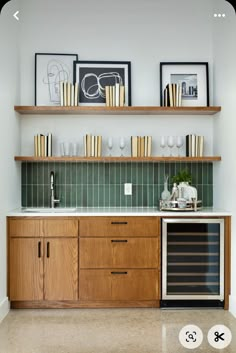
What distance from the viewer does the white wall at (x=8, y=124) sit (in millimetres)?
3883

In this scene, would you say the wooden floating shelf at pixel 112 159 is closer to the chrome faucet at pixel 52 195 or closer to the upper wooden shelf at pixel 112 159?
the upper wooden shelf at pixel 112 159

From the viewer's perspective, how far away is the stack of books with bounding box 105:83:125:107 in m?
4.42

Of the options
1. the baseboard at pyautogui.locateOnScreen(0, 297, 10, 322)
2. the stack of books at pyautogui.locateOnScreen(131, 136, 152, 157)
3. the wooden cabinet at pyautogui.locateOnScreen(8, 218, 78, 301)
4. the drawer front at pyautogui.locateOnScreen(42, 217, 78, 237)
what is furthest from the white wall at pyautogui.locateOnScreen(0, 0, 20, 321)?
the stack of books at pyautogui.locateOnScreen(131, 136, 152, 157)

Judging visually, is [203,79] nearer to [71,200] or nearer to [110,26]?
[110,26]

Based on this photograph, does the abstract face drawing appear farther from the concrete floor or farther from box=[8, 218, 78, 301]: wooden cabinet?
the concrete floor

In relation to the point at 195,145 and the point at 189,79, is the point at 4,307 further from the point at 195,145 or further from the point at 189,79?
the point at 189,79

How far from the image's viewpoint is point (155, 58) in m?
4.69

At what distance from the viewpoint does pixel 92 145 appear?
4449 mm

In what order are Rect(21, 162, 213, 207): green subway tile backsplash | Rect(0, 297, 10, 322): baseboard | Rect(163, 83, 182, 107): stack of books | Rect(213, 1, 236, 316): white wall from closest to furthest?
Rect(0, 297, 10, 322): baseboard → Rect(213, 1, 236, 316): white wall → Rect(163, 83, 182, 107): stack of books → Rect(21, 162, 213, 207): green subway tile backsplash

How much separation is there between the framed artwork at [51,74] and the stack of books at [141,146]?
0.88 meters

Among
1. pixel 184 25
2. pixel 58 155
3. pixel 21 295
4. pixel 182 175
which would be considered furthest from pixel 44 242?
pixel 184 25

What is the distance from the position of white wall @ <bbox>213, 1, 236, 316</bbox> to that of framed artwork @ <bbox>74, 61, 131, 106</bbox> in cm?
91

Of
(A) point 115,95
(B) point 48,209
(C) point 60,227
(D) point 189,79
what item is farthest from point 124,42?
(C) point 60,227

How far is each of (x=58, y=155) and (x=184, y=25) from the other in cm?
189
